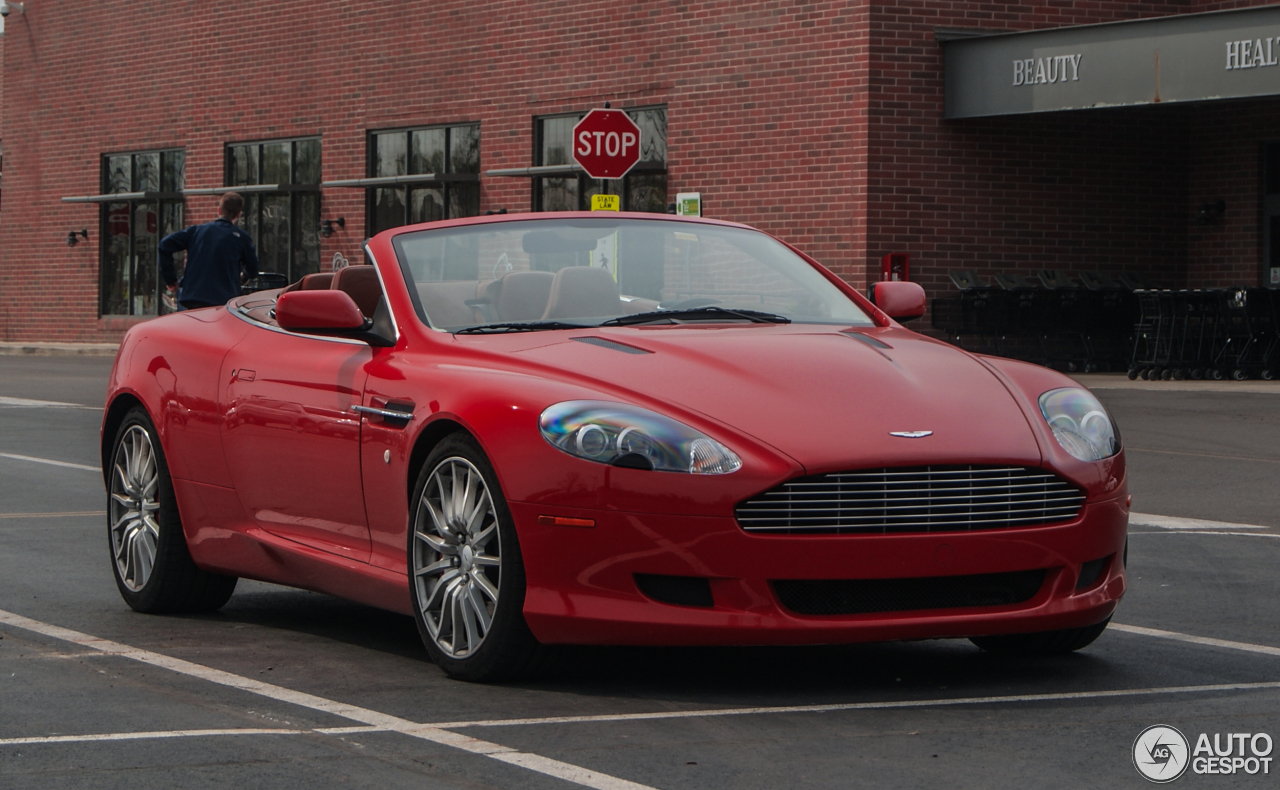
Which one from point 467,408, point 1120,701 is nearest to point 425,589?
point 467,408

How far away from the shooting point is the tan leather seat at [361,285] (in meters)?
6.93

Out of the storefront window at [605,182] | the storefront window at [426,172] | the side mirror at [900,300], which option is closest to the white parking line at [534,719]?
the side mirror at [900,300]

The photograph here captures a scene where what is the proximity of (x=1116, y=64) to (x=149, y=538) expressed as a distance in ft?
53.7

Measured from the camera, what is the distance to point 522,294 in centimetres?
638

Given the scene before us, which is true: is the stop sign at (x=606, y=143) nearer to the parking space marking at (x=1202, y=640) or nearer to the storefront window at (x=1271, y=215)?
the storefront window at (x=1271, y=215)

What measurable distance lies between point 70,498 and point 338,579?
17.5 ft

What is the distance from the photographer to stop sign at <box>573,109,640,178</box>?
17.7m

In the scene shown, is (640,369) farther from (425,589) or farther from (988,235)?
(988,235)

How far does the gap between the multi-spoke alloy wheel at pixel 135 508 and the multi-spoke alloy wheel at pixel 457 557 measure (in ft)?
5.87

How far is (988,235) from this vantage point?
2342 cm

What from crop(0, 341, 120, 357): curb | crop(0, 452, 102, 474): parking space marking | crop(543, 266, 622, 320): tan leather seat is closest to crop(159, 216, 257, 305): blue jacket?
crop(0, 452, 102, 474): parking space marking

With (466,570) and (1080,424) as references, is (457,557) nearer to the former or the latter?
(466,570)

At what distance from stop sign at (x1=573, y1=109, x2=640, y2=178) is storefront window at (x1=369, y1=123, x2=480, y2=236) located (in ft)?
31.7

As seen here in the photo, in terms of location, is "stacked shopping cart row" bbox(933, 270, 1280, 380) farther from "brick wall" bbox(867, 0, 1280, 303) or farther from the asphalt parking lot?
the asphalt parking lot
